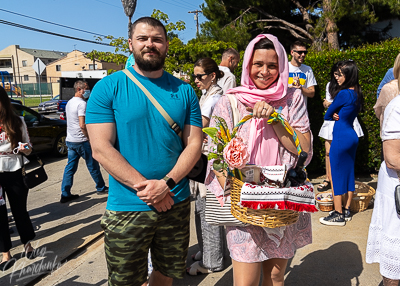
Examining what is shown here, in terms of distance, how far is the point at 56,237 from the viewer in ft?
14.6

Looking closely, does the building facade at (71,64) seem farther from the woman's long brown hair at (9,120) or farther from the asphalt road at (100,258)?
the woman's long brown hair at (9,120)

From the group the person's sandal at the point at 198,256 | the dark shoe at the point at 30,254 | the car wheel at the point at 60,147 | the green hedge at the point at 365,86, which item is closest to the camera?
the person's sandal at the point at 198,256

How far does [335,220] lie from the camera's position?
423 cm

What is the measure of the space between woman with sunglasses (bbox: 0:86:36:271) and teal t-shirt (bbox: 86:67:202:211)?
218 cm

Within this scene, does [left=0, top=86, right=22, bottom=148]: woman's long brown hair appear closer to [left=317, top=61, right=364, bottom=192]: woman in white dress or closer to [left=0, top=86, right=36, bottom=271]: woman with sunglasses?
[left=0, top=86, right=36, bottom=271]: woman with sunglasses

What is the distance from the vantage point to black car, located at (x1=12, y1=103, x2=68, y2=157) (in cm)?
895

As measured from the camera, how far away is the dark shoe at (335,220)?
166 inches

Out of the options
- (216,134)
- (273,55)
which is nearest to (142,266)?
(216,134)

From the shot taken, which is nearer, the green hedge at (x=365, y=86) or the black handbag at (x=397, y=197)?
the black handbag at (x=397, y=197)

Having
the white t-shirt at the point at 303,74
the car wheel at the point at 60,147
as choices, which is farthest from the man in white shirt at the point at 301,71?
the car wheel at the point at 60,147

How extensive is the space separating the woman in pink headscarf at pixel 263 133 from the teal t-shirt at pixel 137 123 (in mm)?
340

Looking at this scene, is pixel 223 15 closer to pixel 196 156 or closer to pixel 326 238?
pixel 326 238

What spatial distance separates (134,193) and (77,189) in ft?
17.0

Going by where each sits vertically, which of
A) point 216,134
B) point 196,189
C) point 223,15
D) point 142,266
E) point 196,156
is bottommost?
point 142,266
